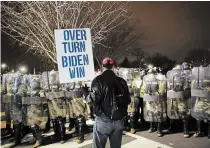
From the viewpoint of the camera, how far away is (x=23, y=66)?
444 cm

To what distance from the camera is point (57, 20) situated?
4.73 meters

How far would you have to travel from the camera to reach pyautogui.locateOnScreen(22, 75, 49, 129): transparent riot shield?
14.5ft

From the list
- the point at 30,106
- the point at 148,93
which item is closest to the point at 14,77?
the point at 30,106

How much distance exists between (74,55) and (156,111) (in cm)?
184

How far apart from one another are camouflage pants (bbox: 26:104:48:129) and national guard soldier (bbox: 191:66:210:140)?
2.34 meters

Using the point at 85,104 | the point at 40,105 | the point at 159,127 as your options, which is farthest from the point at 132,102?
the point at 40,105

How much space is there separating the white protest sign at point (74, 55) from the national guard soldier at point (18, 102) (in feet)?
2.55

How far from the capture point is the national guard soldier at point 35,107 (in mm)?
4414

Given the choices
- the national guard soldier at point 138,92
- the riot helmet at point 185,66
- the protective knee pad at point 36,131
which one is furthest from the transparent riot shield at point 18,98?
the riot helmet at point 185,66

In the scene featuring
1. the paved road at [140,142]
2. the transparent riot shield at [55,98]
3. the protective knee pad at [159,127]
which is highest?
the transparent riot shield at [55,98]

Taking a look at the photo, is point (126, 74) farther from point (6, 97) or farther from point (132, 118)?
point (6, 97)

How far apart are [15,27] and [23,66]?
0.59 metres

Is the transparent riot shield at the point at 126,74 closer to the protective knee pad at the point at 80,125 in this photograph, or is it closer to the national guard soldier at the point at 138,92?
the national guard soldier at the point at 138,92

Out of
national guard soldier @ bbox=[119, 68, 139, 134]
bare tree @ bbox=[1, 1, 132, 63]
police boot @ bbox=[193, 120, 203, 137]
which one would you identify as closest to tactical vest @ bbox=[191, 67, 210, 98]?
police boot @ bbox=[193, 120, 203, 137]
